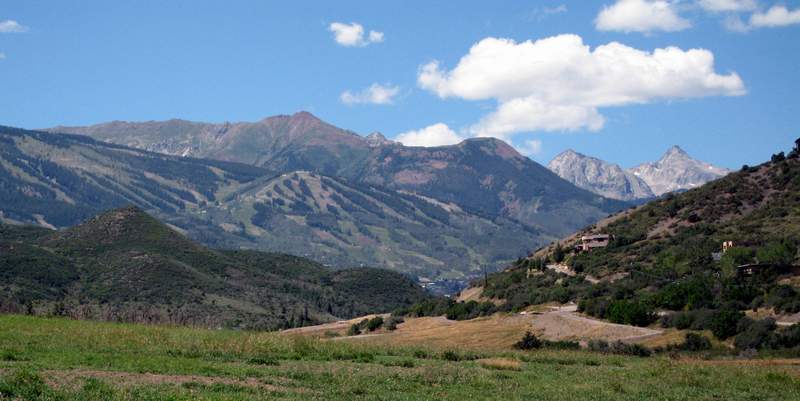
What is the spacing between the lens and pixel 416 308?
129 m

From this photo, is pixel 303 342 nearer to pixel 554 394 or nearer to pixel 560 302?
pixel 554 394

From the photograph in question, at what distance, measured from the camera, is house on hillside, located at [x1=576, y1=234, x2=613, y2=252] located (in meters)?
137

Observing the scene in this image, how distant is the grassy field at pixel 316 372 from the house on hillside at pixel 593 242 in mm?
90921

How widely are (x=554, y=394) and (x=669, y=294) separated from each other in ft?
172

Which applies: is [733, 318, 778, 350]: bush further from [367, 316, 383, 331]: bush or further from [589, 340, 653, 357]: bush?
[367, 316, 383, 331]: bush

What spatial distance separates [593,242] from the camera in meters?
140

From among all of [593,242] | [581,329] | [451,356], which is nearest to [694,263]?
[581,329]

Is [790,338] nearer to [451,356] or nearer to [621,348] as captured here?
[621,348]

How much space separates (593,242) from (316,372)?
112435mm

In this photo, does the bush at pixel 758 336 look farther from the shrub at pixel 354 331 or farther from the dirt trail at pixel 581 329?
the shrub at pixel 354 331

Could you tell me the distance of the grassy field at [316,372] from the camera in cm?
2661

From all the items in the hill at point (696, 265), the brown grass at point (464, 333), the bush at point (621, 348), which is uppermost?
the hill at point (696, 265)

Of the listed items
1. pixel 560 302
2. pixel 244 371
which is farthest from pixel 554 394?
pixel 560 302

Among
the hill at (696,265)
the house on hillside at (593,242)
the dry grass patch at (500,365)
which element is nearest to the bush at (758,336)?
the hill at (696,265)
